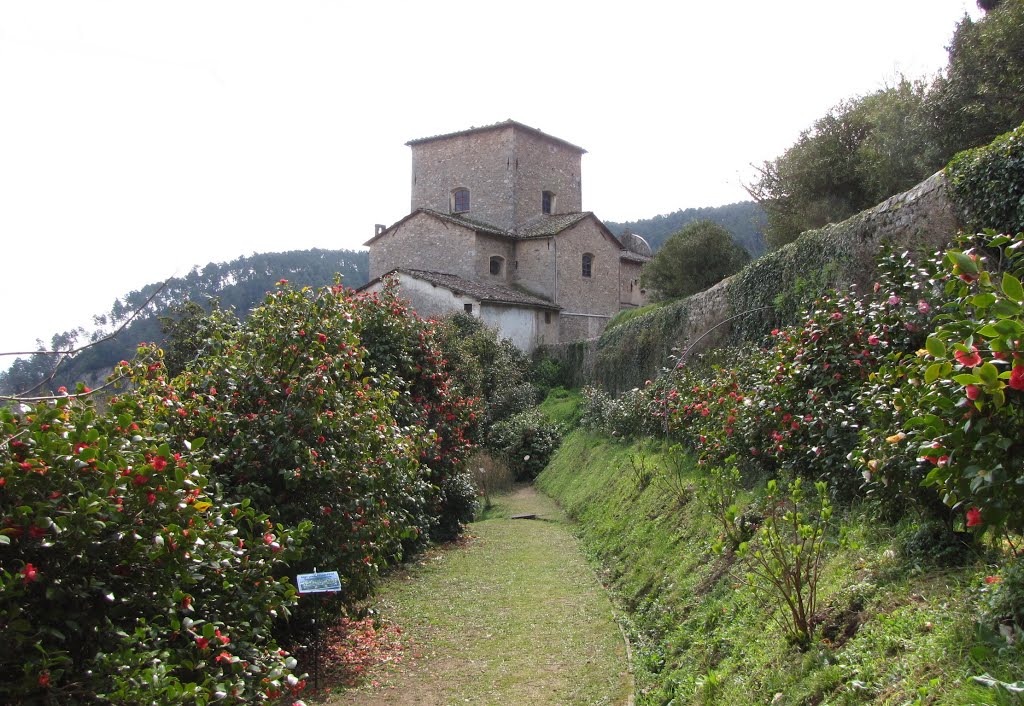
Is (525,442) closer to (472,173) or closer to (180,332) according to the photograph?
(180,332)

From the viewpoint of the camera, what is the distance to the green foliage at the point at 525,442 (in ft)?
67.3

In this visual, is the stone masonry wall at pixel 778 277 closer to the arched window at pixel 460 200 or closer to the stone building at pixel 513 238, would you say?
the stone building at pixel 513 238

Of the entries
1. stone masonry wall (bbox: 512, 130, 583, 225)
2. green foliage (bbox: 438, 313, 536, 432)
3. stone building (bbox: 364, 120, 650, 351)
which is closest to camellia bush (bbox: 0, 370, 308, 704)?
green foliage (bbox: 438, 313, 536, 432)

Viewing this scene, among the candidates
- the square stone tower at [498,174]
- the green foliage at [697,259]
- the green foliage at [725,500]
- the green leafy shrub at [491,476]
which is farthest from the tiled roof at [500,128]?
the green foliage at [725,500]

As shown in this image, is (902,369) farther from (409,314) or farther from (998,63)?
(998,63)

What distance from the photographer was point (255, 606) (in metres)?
4.46

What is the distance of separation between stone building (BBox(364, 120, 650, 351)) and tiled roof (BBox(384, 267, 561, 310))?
0.10 m

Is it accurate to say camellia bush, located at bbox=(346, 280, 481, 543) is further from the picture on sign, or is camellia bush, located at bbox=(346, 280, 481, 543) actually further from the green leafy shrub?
the green leafy shrub

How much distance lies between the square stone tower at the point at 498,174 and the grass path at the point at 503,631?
26767 millimetres

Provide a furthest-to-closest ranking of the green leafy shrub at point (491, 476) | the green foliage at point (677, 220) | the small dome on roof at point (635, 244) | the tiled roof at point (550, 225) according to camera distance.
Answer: the green foliage at point (677, 220)
the small dome on roof at point (635, 244)
the tiled roof at point (550, 225)
the green leafy shrub at point (491, 476)

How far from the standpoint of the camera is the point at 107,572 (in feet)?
11.5

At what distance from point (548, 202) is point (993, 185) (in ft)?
106

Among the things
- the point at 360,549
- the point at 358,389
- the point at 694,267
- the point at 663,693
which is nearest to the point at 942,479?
the point at 663,693

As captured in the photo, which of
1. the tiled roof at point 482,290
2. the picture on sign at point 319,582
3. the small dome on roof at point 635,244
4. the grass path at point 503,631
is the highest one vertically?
the small dome on roof at point 635,244
